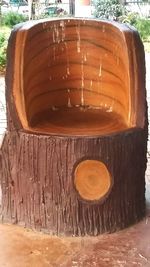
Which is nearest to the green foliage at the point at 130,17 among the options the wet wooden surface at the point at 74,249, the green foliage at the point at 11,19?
the green foliage at the point at 11,19

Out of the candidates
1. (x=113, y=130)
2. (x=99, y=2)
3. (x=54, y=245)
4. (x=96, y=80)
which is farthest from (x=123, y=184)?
(x=99, y=2)

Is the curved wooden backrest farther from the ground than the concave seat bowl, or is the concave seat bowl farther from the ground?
the curved wooden backrest

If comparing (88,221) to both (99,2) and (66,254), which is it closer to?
(66,254)

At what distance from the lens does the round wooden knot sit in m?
2.56

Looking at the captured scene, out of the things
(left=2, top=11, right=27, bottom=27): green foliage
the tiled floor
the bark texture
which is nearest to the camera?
the tiled floor

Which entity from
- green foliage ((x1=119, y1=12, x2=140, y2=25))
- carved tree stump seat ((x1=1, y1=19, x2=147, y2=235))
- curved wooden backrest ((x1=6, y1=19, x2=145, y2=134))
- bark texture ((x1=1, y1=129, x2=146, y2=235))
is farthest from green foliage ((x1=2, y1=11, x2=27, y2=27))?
bark texture ((x1=1, y1=129, x2=146, y2=235))

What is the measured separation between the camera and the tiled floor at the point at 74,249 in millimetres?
2379

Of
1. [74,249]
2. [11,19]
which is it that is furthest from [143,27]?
[74,249]

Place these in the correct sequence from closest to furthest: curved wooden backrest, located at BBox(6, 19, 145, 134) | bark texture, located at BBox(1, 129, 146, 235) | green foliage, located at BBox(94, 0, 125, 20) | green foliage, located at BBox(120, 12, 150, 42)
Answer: bark texture, located at BBox(1, 129, 146, 235), curved wooden backrest, located at BBox(6, 19, 145, 134), green foliage, located at BBox(120, 12, 150, 42), green foliage, located at BBox(94, 0, 125, 20)

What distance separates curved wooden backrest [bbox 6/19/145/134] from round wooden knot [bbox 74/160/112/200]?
296mm

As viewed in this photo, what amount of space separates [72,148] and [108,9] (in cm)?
1082

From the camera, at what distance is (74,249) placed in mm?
2508

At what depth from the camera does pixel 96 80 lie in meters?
3.12

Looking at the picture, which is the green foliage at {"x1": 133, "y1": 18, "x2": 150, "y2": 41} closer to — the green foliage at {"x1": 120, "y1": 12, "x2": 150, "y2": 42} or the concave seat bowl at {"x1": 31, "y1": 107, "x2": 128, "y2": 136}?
the green foliage at {"x1": 120, "y1": 12, "x2": 150, "y2": 42}
